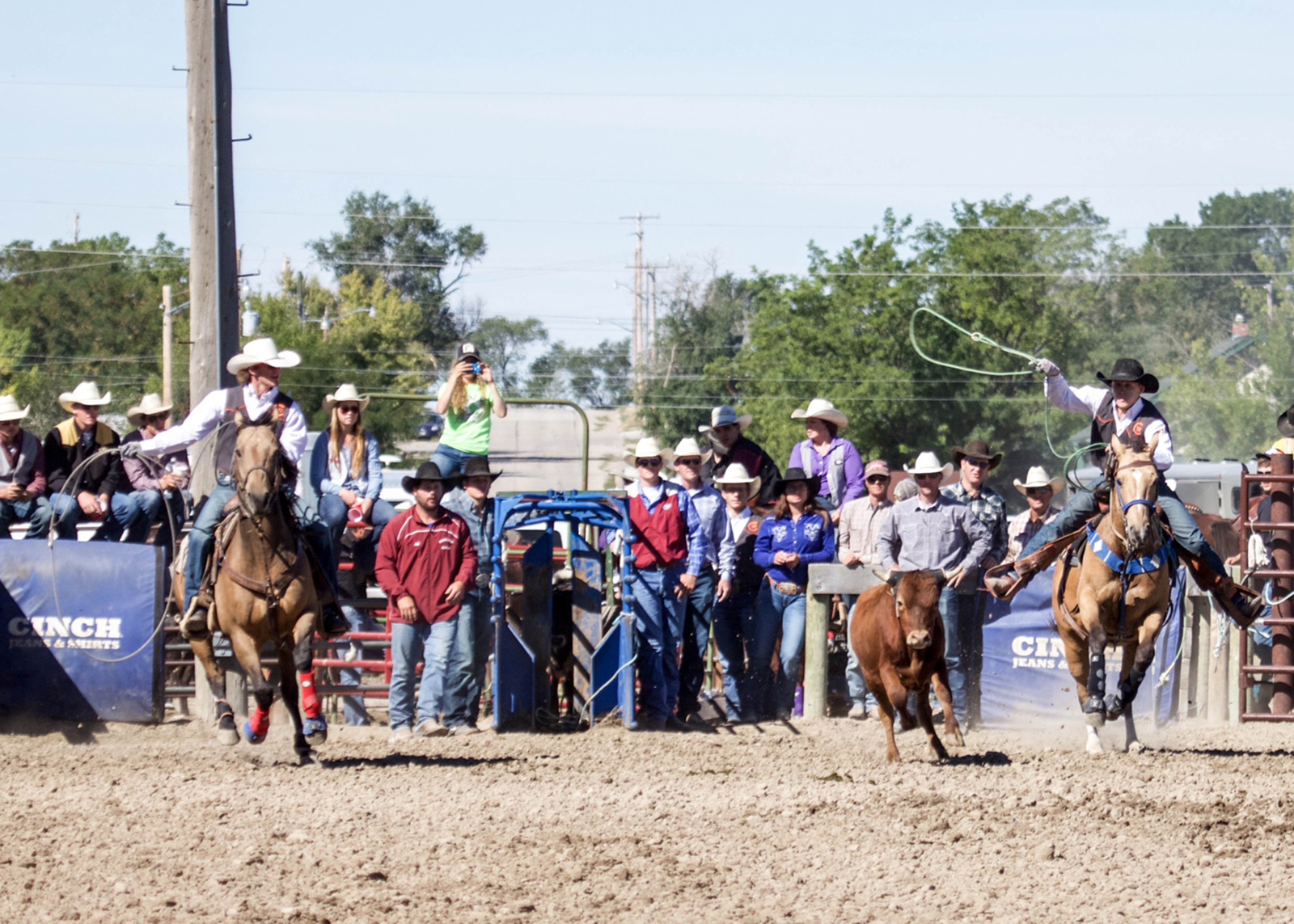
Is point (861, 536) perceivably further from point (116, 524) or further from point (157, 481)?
point (116, 524)

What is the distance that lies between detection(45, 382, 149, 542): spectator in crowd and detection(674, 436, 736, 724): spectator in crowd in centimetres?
475

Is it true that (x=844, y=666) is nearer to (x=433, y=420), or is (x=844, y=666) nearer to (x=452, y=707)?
(x=452, y=707)

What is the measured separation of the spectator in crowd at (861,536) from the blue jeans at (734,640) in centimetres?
74

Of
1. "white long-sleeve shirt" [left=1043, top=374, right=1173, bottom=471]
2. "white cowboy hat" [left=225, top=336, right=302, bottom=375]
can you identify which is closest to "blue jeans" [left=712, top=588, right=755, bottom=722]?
"white long-sleeve shirt" [left=1043, top=374, right=1173, bottom=471]

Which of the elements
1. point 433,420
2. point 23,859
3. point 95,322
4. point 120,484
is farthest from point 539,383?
point 23,859

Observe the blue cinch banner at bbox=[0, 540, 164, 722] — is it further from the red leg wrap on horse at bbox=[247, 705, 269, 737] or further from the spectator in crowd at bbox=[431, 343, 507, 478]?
the spectator in crowd at bbox=[431, 343, 507, 478]

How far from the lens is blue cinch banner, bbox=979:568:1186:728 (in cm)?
1253

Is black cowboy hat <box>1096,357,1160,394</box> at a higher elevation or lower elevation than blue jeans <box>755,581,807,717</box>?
higher

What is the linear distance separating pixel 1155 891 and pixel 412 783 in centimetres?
429

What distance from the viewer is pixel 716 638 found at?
42.5 ft

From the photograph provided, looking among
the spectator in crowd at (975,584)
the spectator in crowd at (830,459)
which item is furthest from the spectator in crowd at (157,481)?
the spectator in crowd at (975,584)

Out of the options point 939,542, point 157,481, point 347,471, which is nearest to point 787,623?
point 939,542

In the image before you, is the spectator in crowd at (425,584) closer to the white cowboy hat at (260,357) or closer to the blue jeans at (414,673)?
the blue jeans at (414,673)

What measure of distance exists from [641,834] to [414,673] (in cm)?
399
